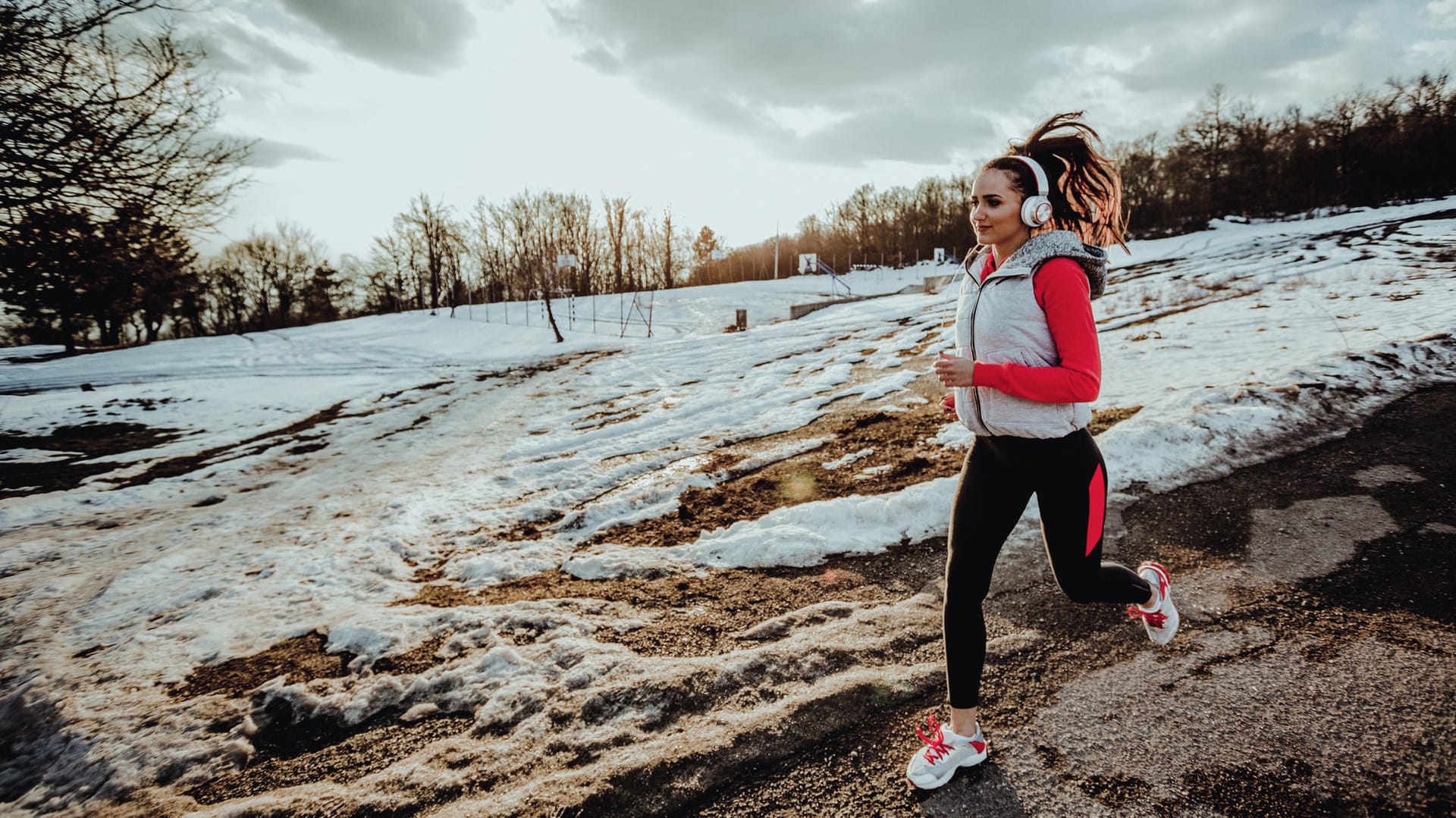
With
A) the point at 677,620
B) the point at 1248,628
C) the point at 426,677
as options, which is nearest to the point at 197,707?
the point at 426,677

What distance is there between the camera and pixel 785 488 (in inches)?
200

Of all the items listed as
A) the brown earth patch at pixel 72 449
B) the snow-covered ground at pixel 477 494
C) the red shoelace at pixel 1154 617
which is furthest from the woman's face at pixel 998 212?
the brown earth patch at pixel 72 449

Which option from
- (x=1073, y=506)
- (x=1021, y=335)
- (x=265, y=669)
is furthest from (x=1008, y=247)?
(x=265, y=669)

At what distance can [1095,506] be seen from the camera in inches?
76.2

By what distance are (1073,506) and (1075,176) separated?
123cm

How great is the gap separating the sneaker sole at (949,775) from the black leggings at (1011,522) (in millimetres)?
181

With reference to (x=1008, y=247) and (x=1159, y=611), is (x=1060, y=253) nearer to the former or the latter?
(x=1008, y=247)

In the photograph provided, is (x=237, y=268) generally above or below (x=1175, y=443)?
above

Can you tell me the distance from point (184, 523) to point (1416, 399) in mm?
11567

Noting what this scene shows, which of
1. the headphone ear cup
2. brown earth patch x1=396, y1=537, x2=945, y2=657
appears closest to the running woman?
the headphone ear cup

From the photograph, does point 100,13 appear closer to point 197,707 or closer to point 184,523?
point 184,523

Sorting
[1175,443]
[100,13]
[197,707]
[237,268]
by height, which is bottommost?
[197,707]

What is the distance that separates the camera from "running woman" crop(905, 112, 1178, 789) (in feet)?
5.98

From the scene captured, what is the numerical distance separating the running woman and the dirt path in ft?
0.85
